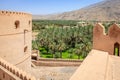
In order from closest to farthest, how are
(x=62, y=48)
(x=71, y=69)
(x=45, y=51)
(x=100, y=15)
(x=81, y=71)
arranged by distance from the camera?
1. (x=81, y=71)
2. (x=71, y=69)
3. (x=62, y=48)
4. (x=45, y=51)
5. (x=100, y=15)

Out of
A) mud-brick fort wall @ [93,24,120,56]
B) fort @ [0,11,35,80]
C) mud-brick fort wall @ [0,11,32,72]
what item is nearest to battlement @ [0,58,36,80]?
fort @ [0,11,35,80]

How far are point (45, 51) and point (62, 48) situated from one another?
491 cm

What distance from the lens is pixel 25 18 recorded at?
59.0 ft

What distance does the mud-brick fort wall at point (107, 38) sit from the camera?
15766 millimetres

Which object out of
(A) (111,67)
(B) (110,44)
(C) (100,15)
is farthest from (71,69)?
(C) (100,15)

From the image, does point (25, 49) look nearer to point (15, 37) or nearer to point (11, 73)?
point (15, 37)

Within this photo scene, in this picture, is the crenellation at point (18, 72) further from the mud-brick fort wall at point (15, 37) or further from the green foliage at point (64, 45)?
the green foliage at point (64, 45)

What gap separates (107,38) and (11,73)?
25.8ft

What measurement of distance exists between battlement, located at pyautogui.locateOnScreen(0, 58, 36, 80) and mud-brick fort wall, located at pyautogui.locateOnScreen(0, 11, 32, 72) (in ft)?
10.3

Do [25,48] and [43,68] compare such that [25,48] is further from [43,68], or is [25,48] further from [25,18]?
[43,68]

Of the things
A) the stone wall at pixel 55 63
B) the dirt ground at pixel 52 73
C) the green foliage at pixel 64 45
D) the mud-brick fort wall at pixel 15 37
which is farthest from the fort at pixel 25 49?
the green foliage at pixel 64 45

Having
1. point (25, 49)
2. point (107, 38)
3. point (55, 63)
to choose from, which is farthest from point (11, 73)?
point (55, 63)

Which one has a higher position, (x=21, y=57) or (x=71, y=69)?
(x=21, y=57)

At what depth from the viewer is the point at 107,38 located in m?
16.2
